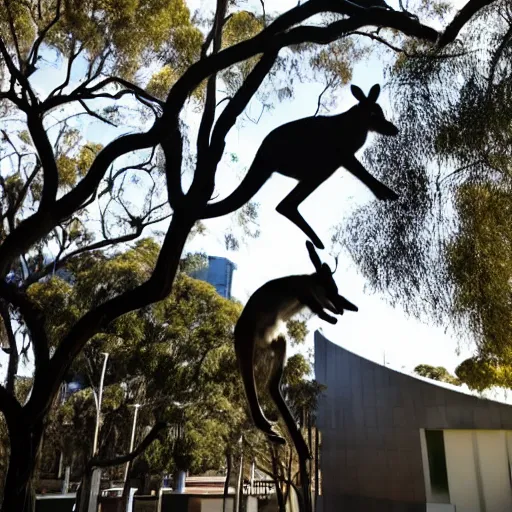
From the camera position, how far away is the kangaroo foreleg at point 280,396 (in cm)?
322

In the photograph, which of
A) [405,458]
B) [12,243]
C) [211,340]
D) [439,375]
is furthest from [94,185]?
[439,375]

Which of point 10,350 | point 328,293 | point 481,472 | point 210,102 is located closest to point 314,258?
point 328,293

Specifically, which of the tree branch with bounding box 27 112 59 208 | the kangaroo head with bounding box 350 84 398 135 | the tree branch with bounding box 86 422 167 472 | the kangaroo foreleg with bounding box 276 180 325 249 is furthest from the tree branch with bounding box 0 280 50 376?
the kangaroo head with bounding box 350 84 398 135

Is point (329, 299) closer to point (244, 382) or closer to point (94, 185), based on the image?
point (244, 382)

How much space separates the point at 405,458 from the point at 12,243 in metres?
10.5

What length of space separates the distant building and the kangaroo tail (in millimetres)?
9253

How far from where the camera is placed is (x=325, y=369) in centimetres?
1399

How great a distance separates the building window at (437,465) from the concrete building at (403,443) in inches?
0.8

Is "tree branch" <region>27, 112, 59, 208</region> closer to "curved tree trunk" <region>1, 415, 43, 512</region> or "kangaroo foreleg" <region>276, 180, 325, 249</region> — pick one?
"curved tree trunk" <region>1, 415, 43, 512</region>

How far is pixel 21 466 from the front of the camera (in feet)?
12.6

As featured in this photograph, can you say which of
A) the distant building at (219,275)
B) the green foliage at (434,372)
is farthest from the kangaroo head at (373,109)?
the green foliage at (434,372)

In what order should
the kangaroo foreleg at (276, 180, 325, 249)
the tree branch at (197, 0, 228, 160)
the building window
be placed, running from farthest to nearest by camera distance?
1. the building window
2. the tree branch at (197, 0, 228, 160)
3. the kangaroo foreleg at (276, 180, 325, 249)

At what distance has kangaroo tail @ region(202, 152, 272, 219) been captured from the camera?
140 inches

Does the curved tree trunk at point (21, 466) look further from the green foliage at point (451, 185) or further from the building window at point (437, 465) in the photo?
the building window at point (437, 465)
